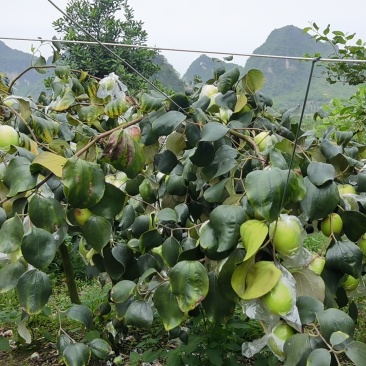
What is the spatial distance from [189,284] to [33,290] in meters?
0.25

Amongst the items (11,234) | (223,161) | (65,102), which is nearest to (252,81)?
(223,161)

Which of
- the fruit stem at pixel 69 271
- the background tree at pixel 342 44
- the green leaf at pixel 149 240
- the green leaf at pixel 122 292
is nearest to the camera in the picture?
the green leaf at pixel 122 292

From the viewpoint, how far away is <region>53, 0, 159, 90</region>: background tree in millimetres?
4797

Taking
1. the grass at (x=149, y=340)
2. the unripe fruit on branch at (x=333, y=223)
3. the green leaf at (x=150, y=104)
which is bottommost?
the grass at (x=149, y=340)

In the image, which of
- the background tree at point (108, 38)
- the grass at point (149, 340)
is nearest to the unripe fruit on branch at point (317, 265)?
the grass at point (149, 340)

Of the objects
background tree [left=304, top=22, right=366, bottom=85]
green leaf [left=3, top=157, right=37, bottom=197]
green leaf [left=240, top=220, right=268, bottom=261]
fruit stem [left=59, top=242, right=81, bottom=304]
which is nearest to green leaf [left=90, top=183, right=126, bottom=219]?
green leaf [left=3, top=157, right=37, bottom=197]

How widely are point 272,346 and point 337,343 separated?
13 centimetres

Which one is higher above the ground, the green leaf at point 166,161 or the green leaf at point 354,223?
the green leaf at point 166,161

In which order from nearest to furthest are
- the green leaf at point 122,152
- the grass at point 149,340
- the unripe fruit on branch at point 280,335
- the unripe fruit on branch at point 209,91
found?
the unripe fruit on branch at point 280,335 → the green leaf at point 122,152 → the unripe fruit on branch at point 209,91 → the grass at point 149,340

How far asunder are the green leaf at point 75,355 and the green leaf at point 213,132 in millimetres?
530

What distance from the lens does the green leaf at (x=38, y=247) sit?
2.33 ft

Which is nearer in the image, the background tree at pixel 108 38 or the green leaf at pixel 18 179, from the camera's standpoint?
the green leaf at pixel 18 179

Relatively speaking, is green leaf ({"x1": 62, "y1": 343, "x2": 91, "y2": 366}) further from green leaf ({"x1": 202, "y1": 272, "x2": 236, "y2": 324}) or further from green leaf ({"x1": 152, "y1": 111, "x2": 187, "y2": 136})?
green leaf ({"x1": 152, "y1": 111, "x2": 187, "y2": 136})

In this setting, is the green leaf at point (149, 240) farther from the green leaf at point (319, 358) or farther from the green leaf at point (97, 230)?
the green leaf at point (319, 358)
